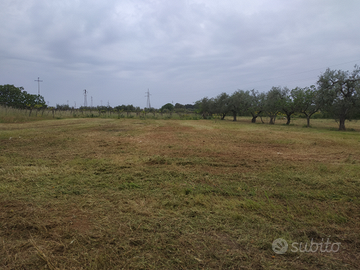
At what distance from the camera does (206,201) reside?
332 cm

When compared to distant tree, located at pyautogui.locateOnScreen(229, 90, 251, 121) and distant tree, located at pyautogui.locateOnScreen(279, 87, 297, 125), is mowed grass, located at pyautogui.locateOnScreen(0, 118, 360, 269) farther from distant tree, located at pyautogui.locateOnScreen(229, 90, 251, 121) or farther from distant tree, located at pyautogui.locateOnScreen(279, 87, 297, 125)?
distant tree, located at pyautogui.locateOnScreen(229, 90, 251, 121)

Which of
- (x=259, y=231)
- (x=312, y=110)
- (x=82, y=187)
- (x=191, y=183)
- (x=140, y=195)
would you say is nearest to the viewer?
(x=259, y=231)

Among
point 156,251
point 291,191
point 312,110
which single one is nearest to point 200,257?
point 156,251

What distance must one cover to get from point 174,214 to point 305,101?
26219 mm

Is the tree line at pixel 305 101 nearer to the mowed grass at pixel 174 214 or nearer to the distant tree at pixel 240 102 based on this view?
the distant tree at pixel 240 102

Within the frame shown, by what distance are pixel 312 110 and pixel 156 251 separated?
26.0 meters

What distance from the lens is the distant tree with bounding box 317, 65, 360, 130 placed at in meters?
17.9

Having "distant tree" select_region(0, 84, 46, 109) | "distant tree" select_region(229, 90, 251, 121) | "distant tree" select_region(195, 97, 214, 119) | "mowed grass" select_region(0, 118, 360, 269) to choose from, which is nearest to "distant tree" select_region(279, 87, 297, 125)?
"distant tree" select_region(229, 90, 251, 121)

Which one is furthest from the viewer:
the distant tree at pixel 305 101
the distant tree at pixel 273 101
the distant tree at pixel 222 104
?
the distant tree at pixel 222 104

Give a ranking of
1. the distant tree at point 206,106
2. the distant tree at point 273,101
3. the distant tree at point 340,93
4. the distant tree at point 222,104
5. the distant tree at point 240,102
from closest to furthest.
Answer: the distant tree at point 340,93, the distant tree at point 273,101, the distant tree at point 240,102, the distant tree at point 222,104, the distant tree at point 206,106

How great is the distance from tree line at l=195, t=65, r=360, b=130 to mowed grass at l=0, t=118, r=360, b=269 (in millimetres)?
17149

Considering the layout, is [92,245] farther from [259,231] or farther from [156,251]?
[259,231]

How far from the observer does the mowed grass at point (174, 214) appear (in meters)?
2.07

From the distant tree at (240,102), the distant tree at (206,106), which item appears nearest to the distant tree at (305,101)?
the distant tree at (240,102)
